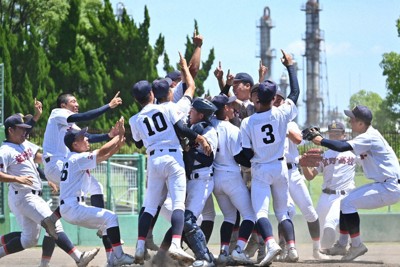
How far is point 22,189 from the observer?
41.5ft

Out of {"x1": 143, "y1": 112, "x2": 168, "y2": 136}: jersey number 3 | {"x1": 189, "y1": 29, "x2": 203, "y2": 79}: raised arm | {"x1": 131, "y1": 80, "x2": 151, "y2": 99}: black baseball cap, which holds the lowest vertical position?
{"x1": 143, "y1": 112, "x2": 168, "y2": 136}: jersey number 3

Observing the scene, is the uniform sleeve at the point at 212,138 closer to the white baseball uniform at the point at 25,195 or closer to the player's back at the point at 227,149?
the player's back at the point at 227,149

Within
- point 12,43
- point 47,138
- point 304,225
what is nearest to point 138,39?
point 12,43

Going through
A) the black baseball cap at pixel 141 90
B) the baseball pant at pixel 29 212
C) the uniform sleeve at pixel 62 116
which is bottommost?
the baseball pant at pixel 29 212

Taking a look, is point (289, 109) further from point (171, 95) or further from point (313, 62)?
point (313, 62)

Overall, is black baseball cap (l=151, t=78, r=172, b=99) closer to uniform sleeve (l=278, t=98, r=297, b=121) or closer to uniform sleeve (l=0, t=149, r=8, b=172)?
uniform sleeve (l=278, t=98, r=297, b=121)

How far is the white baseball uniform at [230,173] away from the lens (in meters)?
11.7

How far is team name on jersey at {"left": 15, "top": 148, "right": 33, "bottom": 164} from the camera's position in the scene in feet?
42.0

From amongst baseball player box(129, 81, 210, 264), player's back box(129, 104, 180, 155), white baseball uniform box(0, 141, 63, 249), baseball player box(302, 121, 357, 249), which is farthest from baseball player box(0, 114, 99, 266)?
baseball player box(302, 121, 357, 249)

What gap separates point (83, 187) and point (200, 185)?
1.49m

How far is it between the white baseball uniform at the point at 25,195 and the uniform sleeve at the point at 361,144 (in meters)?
3.83

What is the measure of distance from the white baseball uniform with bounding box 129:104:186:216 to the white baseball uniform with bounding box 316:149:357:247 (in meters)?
3.55

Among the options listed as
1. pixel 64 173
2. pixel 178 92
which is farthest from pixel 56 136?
pixel 178 92

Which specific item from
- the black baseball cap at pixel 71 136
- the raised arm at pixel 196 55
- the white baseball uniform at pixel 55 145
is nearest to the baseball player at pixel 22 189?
the white baseball uniform at pixel 55 145
